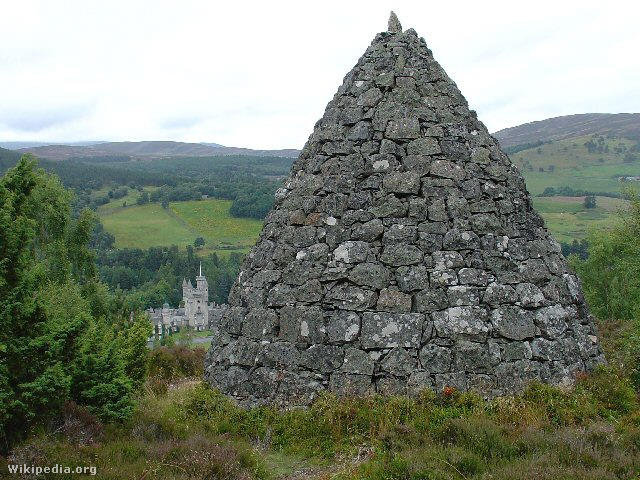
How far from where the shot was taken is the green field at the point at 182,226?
300 feet

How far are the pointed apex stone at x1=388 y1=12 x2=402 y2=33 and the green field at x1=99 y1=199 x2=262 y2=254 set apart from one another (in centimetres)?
7479

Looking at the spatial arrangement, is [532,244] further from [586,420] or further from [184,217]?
[184,217]

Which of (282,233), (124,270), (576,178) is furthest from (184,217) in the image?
(282,233)

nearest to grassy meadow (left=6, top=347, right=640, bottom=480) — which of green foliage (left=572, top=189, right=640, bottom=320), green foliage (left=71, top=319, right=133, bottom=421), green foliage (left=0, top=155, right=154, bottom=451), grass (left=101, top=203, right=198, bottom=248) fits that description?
green foliage (left=71, top=319, right=133, bottom=421)

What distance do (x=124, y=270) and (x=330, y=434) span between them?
2766 inches

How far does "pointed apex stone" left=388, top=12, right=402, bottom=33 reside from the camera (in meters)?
9.26

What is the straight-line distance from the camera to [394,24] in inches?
366

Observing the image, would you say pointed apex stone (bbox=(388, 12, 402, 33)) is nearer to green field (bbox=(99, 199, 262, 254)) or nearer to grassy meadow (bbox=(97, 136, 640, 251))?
grassy meadow (bbox=(97, 136, 640, 251))

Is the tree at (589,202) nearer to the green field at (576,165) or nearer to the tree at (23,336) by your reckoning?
the green field at (576,165)

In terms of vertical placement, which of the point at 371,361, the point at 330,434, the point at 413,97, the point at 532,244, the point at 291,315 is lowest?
the point at 330,434

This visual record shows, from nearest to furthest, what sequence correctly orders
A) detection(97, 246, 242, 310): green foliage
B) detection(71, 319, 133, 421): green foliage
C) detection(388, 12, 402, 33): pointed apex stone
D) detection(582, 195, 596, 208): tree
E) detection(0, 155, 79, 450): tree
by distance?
detection(0, 155, 79, 450): tree < detection(71, 319, 133, 421): green foliage < detection(388, 12, 402, 33): pointed apex stone < detection(97, 246, 242, 310): green foliage < detection(582, 195, 596, 208): tree

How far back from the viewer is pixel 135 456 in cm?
576

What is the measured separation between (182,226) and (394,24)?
320 ft

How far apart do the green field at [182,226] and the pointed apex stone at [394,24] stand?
74.8 meters
